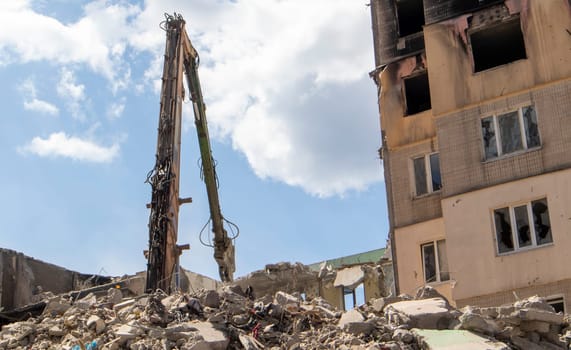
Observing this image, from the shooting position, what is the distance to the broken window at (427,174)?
23.7 meters

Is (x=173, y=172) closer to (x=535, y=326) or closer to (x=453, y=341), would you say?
(x=453, y=341)

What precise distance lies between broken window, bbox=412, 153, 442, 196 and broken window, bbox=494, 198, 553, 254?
2.52 meters

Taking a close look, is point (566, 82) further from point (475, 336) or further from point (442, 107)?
point (475, 336)

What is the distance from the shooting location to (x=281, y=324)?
15.0 metres

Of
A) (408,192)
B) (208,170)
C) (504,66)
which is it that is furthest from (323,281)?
(504,66)

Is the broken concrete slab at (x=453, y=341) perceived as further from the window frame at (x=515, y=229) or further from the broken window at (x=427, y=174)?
the broken window at (x=427, y=174)

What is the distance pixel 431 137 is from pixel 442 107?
1021 millimetres

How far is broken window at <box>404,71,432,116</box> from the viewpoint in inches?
1004

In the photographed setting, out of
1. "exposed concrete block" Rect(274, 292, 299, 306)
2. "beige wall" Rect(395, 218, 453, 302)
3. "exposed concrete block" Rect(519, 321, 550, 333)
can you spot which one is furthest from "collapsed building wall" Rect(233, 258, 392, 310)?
"exposed concrete block" Rect(519, 321, 550, 333)

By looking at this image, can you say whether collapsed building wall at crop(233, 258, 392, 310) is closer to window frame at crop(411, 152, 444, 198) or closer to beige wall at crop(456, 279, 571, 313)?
window frame at crop(411, 152, 444, 198)

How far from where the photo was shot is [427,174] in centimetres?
2397

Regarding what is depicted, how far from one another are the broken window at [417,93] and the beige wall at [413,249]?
3798 millimetres

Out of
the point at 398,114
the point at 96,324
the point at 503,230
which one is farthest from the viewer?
the point at 398,114

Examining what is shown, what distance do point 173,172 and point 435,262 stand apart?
23.6 ft
